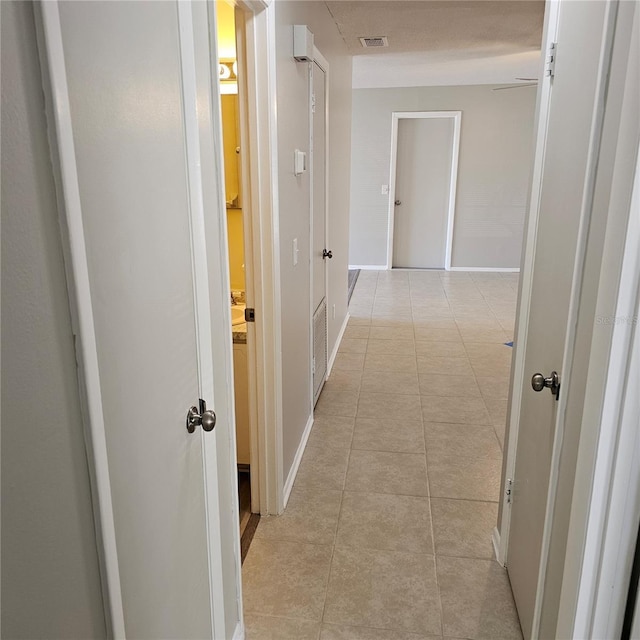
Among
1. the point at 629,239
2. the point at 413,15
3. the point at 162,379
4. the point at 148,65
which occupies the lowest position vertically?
the point at 162,379

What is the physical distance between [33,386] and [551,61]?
1.71m

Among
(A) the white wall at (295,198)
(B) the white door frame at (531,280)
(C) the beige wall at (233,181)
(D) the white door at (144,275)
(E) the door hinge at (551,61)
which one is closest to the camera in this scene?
(D) the white door at (144,275)

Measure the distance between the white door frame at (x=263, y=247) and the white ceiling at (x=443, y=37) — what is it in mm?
1654

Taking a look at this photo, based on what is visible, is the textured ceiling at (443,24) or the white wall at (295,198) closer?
the white wall at (295,198)

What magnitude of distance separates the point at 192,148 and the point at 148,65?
0.24m

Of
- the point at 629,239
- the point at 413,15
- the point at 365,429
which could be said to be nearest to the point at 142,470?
the point at 629,239

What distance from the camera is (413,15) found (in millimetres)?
3691

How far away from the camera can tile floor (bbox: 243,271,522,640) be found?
75.6 inches

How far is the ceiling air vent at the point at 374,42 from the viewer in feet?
14.3

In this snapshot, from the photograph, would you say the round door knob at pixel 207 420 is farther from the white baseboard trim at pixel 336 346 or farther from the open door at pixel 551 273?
the white baseboard trim at pixel 336 346

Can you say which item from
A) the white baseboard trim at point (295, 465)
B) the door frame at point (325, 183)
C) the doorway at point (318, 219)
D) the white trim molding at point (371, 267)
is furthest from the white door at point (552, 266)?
the white trim molding at point (371, 267)

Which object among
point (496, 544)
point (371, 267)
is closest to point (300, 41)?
point (496, 544)

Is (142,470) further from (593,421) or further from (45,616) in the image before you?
(593,421)

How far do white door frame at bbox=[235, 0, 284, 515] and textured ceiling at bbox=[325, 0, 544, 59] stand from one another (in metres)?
1.68
